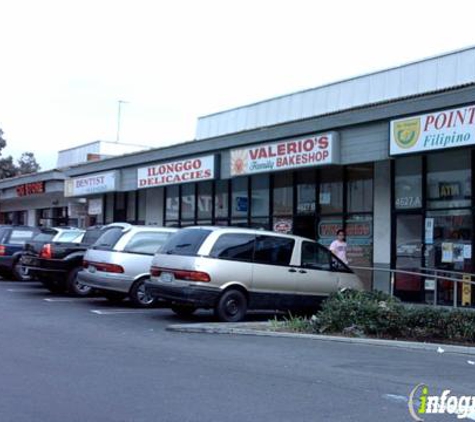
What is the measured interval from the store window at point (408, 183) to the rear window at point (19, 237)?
35.8 ft

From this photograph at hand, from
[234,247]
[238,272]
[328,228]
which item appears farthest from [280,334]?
[328,228]

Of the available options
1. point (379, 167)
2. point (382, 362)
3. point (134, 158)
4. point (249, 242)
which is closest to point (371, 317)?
point (382, 362)

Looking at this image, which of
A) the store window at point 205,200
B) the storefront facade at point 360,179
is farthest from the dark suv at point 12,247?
the store window at point 205,200

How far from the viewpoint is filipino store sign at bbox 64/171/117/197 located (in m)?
25.6

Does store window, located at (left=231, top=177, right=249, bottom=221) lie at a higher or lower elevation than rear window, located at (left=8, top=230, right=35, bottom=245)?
higher

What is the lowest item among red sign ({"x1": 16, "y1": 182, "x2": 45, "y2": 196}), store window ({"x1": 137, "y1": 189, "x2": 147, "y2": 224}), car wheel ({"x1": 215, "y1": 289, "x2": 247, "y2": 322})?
car wheel ({"x1": 215, "y1": 289, "x2": 247, "y2": 322})

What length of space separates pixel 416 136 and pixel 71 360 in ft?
29.0

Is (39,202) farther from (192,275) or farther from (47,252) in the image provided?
(192,275)

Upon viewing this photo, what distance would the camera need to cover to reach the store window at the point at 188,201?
23891 mm

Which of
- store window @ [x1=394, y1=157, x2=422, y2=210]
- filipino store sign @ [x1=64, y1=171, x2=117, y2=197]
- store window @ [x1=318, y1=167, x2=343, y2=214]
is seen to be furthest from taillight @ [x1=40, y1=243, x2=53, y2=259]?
filipino store sign @ [x1=64, y1=171, x2=117, y2=197]

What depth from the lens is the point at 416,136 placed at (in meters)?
14.5

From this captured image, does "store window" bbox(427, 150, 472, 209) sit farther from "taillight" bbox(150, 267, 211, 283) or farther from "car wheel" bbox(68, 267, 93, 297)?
"car wheel" bbox(68, 267, 93, 297)

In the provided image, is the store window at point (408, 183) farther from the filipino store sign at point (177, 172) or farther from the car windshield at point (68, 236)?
the car windshield at point (68, 236)

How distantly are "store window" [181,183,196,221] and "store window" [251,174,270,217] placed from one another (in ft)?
10.5
